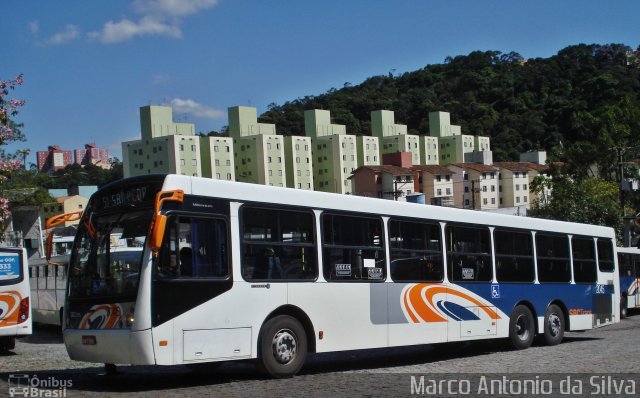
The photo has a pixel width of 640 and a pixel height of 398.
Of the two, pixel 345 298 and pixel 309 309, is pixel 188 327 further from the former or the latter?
pixel 345 298

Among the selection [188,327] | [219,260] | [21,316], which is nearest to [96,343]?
[188,327]

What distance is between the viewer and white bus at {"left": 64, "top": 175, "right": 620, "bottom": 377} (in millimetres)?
9875

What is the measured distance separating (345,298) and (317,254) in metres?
0.95

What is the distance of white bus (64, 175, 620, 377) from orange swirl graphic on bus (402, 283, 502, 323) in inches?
1.2

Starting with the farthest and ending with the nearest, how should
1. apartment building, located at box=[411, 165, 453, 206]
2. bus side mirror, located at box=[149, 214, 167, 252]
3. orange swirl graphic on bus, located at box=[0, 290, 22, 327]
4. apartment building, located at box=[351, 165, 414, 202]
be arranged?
apartment building, located at box=[411, 165, 453, 206]
apartment building, located at box=[351, 165, 414, 202]
orange swirl graphic on bus, located at box=[0, 290, 22, 327]
bus side mirror, located at box=[149, 214, 167, 252]

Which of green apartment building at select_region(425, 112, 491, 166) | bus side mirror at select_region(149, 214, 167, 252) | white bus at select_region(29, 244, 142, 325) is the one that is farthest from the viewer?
green apartment building at select_region(425, 112, 491, 166)

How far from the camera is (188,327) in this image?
9.96m

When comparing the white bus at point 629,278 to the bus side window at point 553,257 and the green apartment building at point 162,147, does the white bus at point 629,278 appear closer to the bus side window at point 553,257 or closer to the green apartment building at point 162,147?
the bus side window at point 553,257

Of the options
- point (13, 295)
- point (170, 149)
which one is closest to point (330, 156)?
point (170, 149)


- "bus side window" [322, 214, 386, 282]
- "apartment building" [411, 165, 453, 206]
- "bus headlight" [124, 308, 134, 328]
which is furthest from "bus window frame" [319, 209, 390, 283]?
"apartment building" [411, 165, 453, 206]

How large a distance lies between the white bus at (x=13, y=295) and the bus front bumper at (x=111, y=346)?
747cm

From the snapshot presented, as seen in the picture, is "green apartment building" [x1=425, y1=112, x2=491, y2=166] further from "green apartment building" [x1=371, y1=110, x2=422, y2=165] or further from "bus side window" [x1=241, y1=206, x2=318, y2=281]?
"bus side window" [x1=241, y1=206, x2=318, y2=281]

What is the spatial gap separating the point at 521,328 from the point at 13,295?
11.2m

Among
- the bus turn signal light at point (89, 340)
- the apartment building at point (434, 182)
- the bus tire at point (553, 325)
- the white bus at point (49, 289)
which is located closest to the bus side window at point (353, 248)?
the bus turn signal light at point (89, 340)
